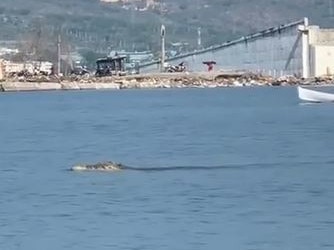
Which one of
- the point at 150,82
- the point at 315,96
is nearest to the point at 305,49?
the point at 150,82

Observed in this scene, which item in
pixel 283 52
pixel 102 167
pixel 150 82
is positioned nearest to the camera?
pixel 102 167

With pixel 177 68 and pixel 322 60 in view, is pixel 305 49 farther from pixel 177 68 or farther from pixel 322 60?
pixel 177 68

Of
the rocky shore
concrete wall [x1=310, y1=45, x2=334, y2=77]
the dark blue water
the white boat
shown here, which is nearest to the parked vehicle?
the rocky shore

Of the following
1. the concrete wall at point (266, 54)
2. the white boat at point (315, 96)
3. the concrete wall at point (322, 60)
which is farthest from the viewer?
the concrete wall at point (266, 54)

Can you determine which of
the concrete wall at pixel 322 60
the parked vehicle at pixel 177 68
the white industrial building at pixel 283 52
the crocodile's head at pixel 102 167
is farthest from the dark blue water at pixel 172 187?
the parked vehicle at pixel 177 68

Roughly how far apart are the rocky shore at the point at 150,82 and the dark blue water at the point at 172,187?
181 feet

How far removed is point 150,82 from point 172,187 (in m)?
86.5

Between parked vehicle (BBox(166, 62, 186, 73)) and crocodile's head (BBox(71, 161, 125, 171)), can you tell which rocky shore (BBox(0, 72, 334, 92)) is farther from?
crocodile's head (BBox(71, 161, 125, 171))

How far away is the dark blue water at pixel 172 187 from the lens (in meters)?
21.5

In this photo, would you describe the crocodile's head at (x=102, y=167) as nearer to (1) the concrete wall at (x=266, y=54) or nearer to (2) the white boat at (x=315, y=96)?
(2) the white boat at (x=315, y=96)

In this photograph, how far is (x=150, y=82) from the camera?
375ft

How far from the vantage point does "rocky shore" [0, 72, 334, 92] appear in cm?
11250

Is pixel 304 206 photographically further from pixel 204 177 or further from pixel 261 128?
pixel 261 128

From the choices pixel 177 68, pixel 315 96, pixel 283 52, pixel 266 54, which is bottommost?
pixel 177 68
